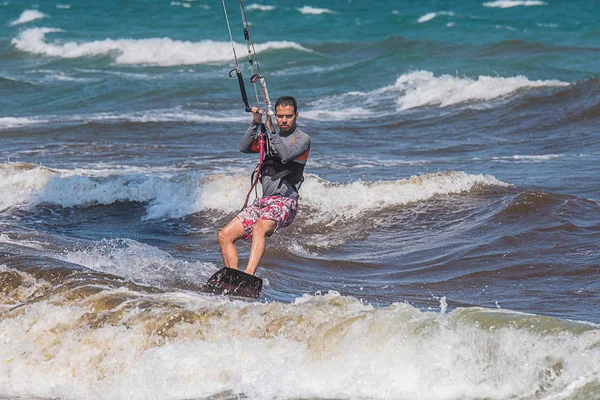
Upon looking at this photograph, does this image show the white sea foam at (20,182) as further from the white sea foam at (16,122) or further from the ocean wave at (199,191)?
the white sea foam at (16,122)

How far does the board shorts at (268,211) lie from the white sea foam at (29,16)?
47557mm

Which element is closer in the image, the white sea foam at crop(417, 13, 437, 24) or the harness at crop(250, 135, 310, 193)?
the harness at crop(250, 135, 310, 193)

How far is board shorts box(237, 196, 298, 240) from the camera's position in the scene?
7.49 metres

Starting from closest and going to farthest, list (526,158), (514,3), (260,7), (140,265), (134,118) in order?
1. (140,265)
2. (526,158)
3. (134,118)
4. (514,3)
5. (260,7)

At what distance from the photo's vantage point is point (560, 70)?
30344 mm

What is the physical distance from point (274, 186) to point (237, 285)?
81cm

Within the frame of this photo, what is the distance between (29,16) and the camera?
2128 inches

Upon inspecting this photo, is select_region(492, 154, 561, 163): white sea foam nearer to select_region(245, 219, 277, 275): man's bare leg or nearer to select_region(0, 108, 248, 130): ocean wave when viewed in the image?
select_region(0, 108, 248, 130): ocean wave

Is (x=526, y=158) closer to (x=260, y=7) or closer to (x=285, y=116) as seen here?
(x=285, y=116)

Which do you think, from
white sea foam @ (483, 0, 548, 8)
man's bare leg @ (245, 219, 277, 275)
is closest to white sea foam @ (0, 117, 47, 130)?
man's bare leg @ (245, 219, 277, 275)

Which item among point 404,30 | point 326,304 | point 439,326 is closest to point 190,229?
point 326,304

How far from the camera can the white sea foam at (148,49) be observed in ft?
125

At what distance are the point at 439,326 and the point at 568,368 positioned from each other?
0.81 metres

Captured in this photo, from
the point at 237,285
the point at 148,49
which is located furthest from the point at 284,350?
the point at 148,49
